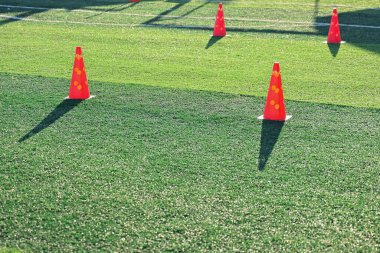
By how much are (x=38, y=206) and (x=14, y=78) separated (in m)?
5.15

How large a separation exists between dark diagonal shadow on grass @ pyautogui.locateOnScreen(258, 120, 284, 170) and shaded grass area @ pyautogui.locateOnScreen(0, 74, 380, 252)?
4 cm

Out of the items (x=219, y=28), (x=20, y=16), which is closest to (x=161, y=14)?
(x=219, y=28)

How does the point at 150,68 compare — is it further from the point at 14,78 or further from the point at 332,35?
the point at 332,35

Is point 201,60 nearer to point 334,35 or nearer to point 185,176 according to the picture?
point 334,35

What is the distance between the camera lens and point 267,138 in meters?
7.51

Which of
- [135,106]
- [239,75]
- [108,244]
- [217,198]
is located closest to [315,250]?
[217,198]

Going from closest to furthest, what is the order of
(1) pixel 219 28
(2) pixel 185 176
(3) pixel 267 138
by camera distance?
(2) pixel 185 176
(3) pixel 267 138
(1) pixel 219 28

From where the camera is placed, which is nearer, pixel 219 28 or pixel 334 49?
pixel 334 49

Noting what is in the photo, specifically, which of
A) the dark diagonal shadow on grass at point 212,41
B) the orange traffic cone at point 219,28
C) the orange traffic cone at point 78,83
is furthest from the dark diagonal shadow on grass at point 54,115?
the orange traffic cone at point 219,28

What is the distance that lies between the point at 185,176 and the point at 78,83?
3411 mm

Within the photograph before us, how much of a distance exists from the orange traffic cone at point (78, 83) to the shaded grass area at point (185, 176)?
204mm

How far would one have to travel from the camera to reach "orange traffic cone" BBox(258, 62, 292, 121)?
Result: 8094mm

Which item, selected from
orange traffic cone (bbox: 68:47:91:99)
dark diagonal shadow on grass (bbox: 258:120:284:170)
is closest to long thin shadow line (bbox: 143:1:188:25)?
orange traffic cone (bbox: 68:47:91:99)

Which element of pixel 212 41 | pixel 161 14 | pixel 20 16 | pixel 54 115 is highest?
pixel 20 16
